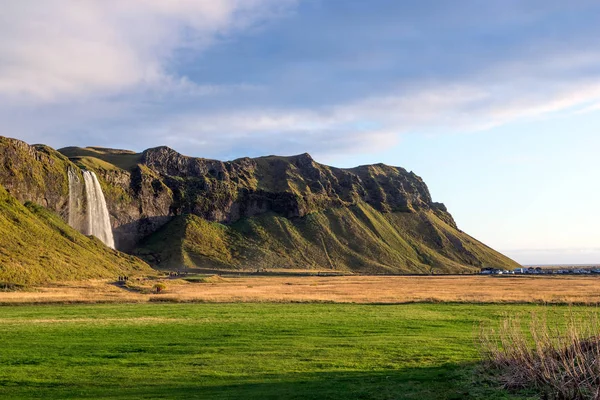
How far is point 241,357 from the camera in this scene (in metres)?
23.8

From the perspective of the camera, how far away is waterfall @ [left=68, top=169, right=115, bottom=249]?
15562 cm

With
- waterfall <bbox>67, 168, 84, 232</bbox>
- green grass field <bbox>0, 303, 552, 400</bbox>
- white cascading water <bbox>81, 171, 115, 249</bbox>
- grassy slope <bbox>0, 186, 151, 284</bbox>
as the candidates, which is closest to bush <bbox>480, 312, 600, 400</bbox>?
green grass field <bbox>0, 303, 552, 400</bbox>

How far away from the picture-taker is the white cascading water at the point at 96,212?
162m

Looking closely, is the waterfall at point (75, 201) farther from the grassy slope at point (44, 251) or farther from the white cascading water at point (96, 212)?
the grassy slope at point (44, 251)

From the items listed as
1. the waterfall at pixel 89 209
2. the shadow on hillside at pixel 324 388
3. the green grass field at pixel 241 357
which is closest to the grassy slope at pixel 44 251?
the waterfall at pixel 89 209

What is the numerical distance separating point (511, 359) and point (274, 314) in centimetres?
2758

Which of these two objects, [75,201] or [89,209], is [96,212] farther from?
→ [75,201]

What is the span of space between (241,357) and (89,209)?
15120 cm

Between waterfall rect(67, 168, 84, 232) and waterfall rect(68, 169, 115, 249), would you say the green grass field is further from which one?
waterfall rect(68, 169, 115, 249)

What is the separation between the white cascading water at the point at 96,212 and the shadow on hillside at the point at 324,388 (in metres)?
151

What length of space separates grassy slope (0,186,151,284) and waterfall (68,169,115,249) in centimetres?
1818

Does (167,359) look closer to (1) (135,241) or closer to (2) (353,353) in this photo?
(2) (353,353)

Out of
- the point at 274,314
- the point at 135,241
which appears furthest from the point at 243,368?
the point at 135,241

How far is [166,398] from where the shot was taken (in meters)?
17.0
